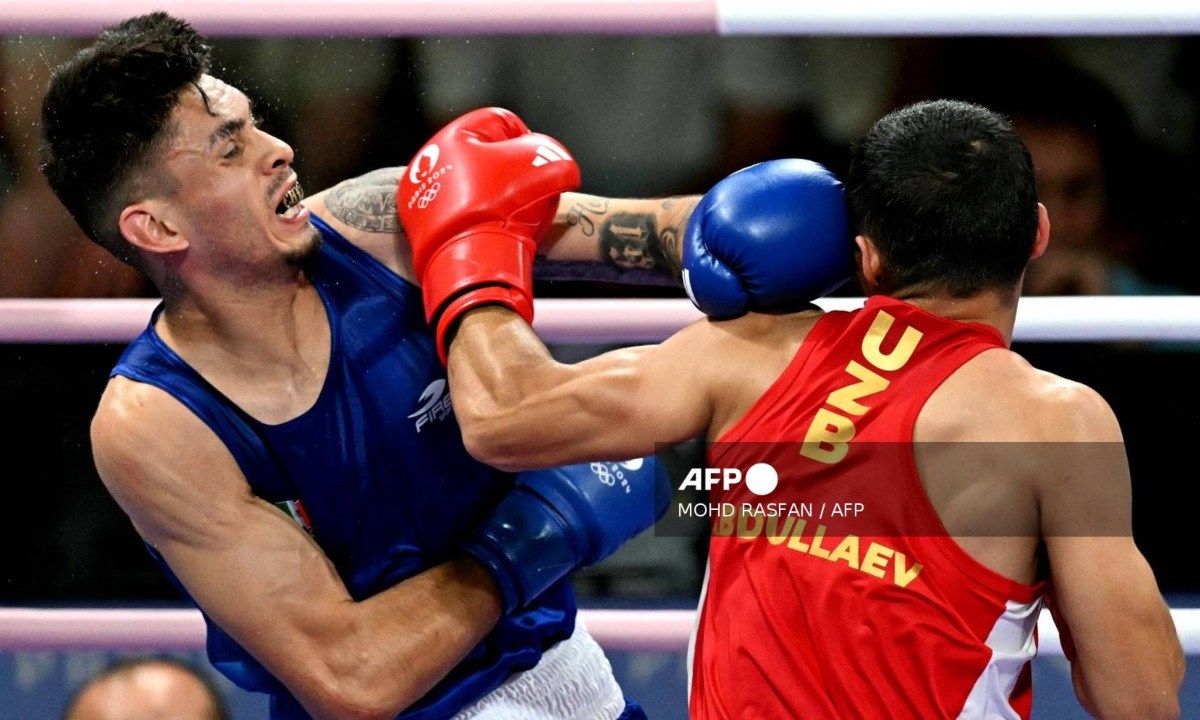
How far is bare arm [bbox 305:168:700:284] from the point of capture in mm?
1756

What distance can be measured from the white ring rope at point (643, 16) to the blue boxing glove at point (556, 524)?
2.03 feet

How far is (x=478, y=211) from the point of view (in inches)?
65.3

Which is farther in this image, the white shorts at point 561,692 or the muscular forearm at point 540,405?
the white shorts at point 561,692

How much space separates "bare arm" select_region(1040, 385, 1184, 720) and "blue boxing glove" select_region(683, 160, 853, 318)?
29 cm

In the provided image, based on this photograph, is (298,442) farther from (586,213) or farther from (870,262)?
(870,262)

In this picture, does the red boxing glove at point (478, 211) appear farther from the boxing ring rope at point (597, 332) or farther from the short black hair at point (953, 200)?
the short black hair at point (953, 200)

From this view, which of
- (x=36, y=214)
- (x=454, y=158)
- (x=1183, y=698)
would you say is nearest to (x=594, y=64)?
(x=36, y=214)

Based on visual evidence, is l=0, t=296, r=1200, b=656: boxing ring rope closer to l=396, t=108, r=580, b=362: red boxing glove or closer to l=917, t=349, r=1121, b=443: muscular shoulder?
l=396, t=108, r=580, b=362: red boxing glove

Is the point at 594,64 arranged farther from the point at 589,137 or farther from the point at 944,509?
the point at 944,509

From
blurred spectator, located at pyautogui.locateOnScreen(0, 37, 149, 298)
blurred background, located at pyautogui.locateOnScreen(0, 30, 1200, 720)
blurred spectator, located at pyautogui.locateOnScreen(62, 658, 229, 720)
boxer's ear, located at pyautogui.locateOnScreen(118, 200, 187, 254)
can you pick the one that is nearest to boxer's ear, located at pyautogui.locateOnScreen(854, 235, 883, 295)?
boxer's ear, located at pyautogui.locateOnScreen(118, 200, 187, 254)

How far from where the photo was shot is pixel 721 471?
1478 millimetres

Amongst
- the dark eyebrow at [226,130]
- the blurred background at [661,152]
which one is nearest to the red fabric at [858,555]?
the dark eyebrow at [226,130]

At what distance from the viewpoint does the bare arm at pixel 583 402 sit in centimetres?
148

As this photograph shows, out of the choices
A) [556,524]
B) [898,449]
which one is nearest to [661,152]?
[556,524]
